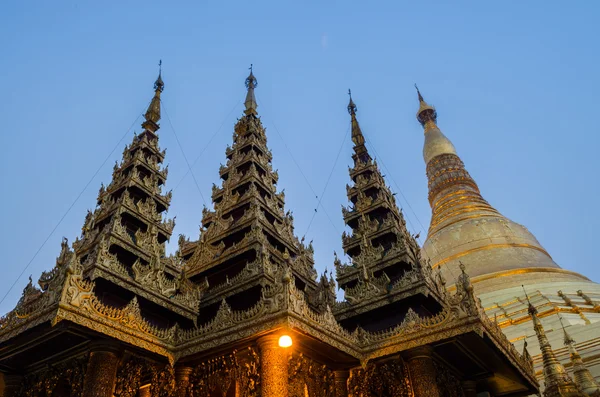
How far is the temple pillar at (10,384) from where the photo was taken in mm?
13447

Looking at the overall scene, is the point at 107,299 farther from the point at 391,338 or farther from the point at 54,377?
the point at 391,338

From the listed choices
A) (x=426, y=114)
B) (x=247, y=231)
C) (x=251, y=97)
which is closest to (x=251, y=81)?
(x=251, y=97)

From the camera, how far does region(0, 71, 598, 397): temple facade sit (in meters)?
11.8

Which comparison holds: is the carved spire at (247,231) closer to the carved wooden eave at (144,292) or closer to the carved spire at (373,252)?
the carved wooden eave at (144,292)

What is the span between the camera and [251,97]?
29562mm

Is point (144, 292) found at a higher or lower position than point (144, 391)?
higher

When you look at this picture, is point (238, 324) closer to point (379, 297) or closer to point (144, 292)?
point (144, 292)

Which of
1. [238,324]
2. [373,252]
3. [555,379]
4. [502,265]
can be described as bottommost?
[555,379]

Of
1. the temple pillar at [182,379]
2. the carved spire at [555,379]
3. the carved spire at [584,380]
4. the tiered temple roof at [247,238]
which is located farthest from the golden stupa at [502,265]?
the temple pillar at [182,379]

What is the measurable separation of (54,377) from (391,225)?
12.9 m

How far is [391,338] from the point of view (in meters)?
13.1

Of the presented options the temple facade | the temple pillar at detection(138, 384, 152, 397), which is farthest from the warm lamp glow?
the temple pillar at detection(138, 384, 152, 397)

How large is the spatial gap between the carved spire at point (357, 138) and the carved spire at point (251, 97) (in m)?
5.68

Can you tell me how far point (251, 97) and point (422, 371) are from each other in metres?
20.9
